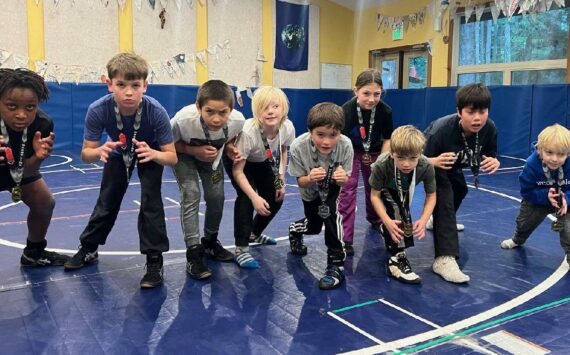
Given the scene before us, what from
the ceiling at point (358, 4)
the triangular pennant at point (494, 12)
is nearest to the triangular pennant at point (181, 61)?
the ceiling at point (358, 4)

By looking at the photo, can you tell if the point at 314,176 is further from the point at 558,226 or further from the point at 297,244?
the point at 558,226

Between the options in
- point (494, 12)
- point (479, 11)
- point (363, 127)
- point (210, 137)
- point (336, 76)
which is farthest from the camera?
point (336, 76)

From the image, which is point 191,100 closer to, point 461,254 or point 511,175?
point 511,175

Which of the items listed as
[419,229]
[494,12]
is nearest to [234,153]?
[419,229]

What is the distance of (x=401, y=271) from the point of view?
2.94m

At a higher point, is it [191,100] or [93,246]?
[191,100]

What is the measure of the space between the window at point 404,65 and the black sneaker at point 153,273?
10717mm

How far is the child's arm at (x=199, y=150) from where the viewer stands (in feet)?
9.75

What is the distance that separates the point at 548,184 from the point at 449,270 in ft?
2.99

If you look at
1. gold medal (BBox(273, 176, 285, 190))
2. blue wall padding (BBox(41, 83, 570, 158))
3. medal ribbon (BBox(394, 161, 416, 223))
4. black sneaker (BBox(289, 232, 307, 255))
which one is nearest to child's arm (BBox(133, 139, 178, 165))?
gold medal (BBox(273, 176, 285, 190))

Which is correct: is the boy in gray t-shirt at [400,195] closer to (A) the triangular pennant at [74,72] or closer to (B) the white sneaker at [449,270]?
(B) the white sneaker at [449,270]

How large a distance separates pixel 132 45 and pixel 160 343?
10.1 meters

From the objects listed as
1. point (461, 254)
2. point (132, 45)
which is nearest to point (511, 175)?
point (461, 254)

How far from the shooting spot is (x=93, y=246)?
10.3 feet
